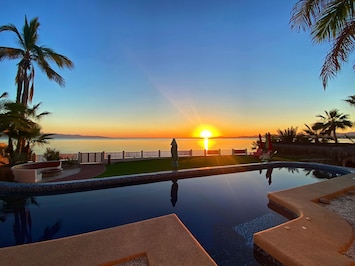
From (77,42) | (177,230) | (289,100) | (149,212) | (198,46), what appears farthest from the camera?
(289,100)

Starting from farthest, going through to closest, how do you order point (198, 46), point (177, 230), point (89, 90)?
point (89, 90) → point (198, 46) → point (177, 230)

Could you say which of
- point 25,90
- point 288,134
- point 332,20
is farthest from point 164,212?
point 288,134

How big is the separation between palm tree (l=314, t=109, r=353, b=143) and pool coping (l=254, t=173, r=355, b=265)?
17.4 m

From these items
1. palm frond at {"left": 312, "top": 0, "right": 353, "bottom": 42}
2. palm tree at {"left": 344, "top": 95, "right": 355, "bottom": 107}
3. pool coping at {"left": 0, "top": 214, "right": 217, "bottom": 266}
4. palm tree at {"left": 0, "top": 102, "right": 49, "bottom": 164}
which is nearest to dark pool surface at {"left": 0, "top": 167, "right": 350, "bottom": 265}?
pool coping at {"left": 0, "top": 214, "right": 217, "bottom": 266}

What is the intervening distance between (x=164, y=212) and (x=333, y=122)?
67.8ft

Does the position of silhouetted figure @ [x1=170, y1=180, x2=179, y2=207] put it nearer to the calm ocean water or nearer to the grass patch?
the grass patch

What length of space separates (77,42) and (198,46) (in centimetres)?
703

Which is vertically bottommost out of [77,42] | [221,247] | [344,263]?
[221,247]

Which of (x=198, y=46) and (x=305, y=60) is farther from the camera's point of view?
(x=198, y=46)

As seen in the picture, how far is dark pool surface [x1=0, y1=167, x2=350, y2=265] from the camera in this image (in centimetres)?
394

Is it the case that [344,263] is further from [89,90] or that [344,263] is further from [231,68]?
[89,90]

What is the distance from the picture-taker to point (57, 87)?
13.4 m

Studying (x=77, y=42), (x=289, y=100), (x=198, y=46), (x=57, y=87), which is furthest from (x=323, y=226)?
(x=57, y=87)

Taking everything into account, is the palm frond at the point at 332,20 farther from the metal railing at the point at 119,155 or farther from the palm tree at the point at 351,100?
the palm tree at the point at 351,100
